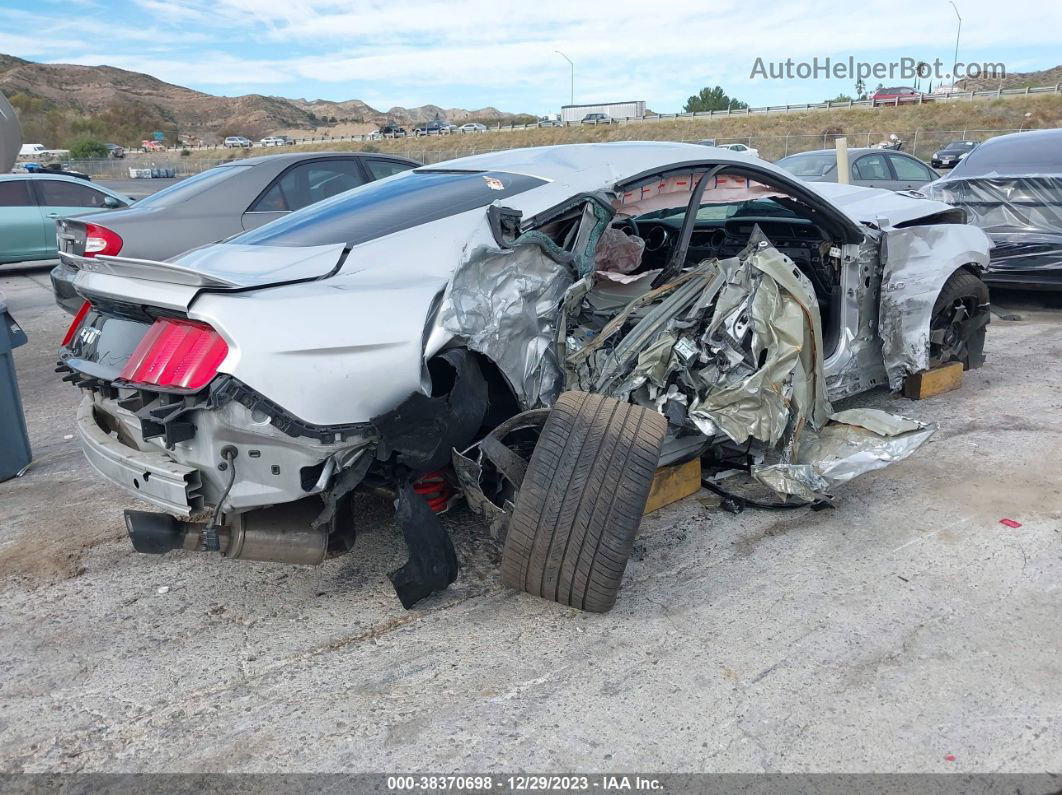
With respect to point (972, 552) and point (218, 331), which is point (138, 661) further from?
point (972, 552)

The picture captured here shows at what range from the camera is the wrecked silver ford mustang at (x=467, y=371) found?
2.66m

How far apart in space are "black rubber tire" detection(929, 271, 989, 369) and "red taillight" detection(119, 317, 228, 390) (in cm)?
412

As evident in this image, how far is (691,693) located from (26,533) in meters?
3.18

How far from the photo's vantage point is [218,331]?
2580mm

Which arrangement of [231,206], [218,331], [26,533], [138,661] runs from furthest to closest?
[231,206] → [26,533] → [138,661] → [218,331]

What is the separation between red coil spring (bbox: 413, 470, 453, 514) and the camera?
3.26 metres

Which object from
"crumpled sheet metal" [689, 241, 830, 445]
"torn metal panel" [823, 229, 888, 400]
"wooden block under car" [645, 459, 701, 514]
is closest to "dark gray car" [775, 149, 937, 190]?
"torn metal panel" [823, 229, 888, 400]

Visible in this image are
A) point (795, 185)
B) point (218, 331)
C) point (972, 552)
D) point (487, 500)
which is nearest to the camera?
point (218, 331)

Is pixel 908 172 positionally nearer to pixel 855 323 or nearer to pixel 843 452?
pixel 855 323

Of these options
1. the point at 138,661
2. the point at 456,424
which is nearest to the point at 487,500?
the point at 456,424

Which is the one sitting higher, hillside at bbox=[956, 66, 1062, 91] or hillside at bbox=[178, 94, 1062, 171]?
hillside at bbox=[956, 66, 1062, 91]

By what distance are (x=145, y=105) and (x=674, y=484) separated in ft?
479

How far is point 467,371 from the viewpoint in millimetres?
2918

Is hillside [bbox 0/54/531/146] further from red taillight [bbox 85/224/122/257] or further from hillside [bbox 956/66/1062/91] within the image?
red taillight [bbox 85/224/122/257]
